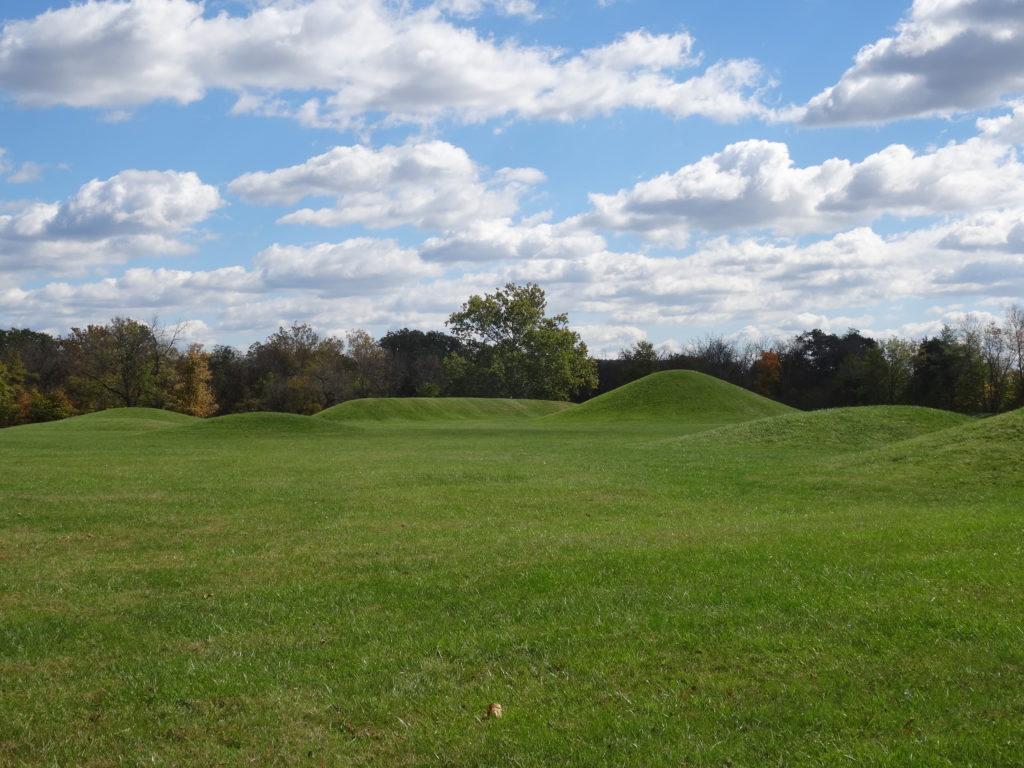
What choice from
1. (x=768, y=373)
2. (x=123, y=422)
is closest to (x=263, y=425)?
(x=123, y=422)

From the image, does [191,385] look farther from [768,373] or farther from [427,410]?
[768,373]

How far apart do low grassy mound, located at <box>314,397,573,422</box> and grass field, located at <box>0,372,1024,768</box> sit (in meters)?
50.6

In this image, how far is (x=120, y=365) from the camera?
85000mm

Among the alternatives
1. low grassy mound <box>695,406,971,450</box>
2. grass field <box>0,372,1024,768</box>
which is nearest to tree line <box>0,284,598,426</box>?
low grassy mound <box>695,406,971,450</box>

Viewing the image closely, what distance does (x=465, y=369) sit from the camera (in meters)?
102

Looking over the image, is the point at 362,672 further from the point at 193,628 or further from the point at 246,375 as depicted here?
the point at 246,375

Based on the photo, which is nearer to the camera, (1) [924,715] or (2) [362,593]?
(1) [924,715]

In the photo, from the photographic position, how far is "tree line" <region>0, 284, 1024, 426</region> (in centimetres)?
8506

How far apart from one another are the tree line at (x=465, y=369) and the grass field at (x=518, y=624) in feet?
234

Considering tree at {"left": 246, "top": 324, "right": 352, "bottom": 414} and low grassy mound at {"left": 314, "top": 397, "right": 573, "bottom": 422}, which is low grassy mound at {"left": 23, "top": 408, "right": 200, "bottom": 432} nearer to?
low grassy mound at {"left": 314, "top": 397, "right": 573, "bottom": 422}

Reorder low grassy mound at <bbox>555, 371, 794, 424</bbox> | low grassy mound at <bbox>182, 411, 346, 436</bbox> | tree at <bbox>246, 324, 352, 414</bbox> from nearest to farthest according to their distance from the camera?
low grassy mound at <bbox>182, 411, 346, 436</bbox> < low grassy mound at <bbox>555, 371, 794, 424</bbox> < tree at <bbox>246, 324, 352, 414</bbox>

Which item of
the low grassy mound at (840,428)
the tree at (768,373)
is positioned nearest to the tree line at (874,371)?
the tree at (768,373)

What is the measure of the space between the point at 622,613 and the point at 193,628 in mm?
4301

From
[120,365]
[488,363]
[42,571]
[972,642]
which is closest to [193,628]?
[42,571]
